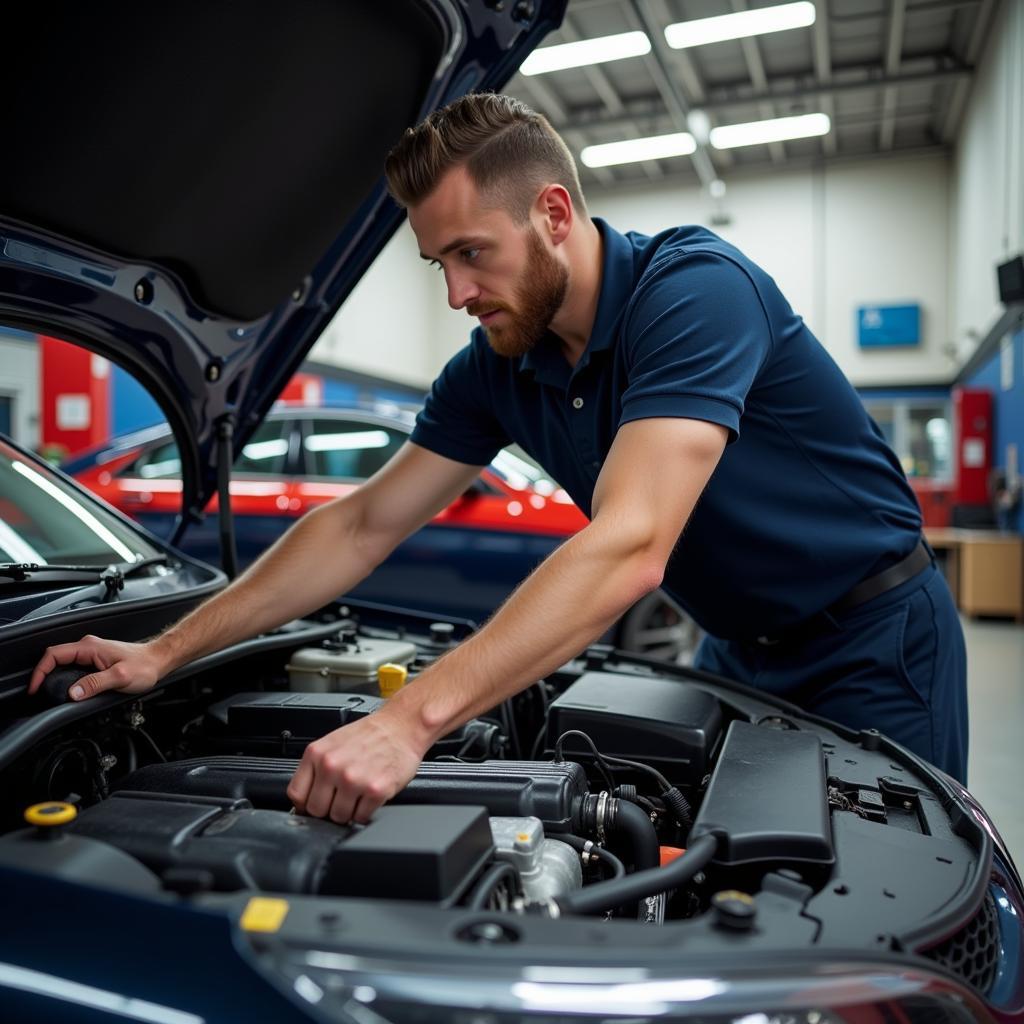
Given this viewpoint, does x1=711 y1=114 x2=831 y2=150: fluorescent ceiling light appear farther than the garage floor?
Yes

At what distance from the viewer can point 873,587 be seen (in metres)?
1.67

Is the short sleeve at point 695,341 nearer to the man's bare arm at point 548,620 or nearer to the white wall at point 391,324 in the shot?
the man's bare arm at point 548,620

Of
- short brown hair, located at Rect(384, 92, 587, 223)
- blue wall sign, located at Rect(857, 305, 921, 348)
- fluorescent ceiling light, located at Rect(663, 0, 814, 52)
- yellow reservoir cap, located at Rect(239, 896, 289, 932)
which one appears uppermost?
fluorescent ceiling light, located at Rect(663, 0, 814, 52)

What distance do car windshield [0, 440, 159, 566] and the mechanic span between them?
1.10 ft

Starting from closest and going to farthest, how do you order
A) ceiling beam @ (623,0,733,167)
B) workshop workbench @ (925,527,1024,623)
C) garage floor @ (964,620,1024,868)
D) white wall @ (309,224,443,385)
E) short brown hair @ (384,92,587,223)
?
short brown hair @ (384,92,587,223) < garage floor @ (964,620,1024,868) < workshop workbench @ (925,527,1024,623) < ceiling beam @ (623,0,733,167) < white wall @ (309,224,443,385)

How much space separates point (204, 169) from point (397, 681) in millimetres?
932

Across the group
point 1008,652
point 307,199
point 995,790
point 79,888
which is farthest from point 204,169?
point 1008,652

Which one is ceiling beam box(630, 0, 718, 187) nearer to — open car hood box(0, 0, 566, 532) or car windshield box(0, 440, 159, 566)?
open car hood box(0, 0, 566, 532)

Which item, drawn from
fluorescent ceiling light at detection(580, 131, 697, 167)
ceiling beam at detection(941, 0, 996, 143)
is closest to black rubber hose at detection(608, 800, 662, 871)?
ceiling beam at detection(941, 0, 996, 143)

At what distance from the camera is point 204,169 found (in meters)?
1.56

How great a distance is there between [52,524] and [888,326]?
39.3 feet

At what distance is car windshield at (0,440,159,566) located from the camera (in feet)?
5.35

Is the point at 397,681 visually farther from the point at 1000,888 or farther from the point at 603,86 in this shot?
the point at 603,86

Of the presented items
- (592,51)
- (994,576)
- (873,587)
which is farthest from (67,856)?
(592,51)
